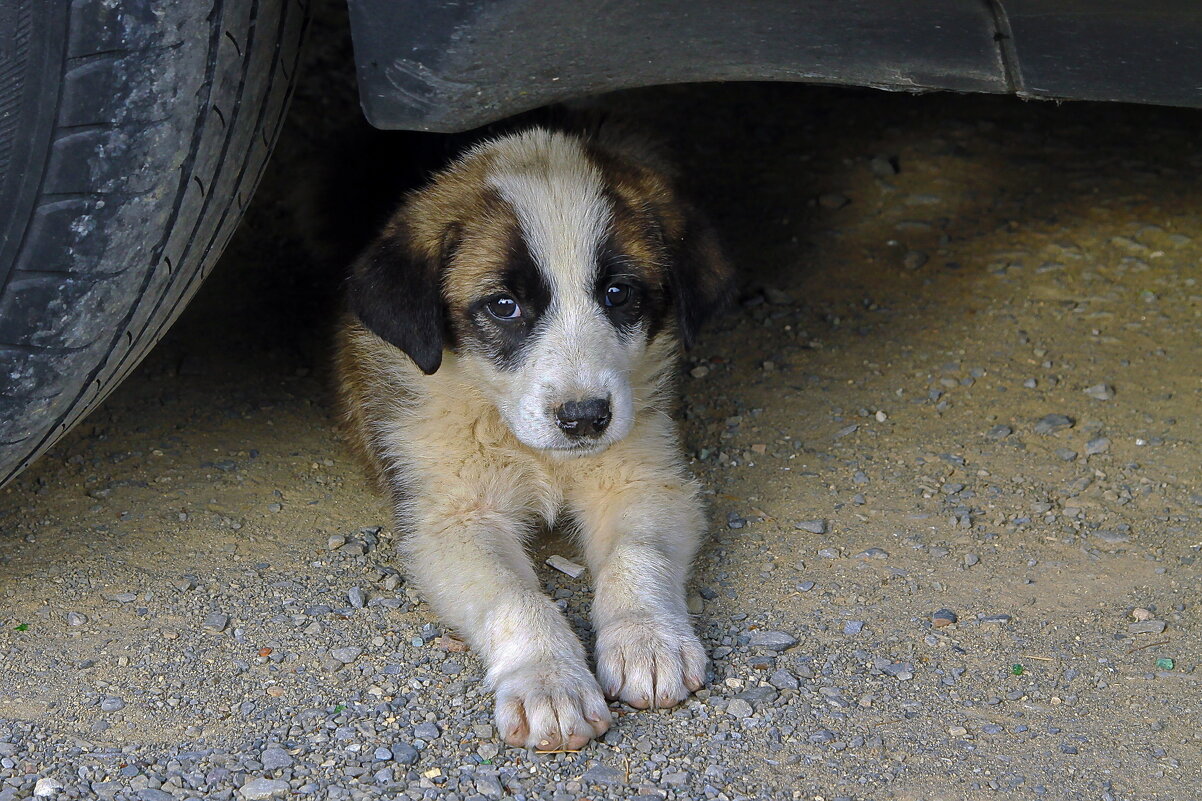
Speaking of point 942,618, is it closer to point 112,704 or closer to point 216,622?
point 216,622

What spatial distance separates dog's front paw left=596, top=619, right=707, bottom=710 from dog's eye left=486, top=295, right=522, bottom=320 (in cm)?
82

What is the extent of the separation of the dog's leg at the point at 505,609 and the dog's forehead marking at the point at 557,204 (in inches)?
25.0

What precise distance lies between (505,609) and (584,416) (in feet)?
1.57

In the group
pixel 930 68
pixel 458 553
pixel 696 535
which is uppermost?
pixel 930 68

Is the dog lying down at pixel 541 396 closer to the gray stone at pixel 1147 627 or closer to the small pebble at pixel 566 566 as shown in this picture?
the small pebble at pixel 566 566

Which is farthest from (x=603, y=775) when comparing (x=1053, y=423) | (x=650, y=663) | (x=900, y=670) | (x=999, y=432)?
(x=1053, y=423)

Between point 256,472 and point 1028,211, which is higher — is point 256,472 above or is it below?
above

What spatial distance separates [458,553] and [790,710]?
908mm

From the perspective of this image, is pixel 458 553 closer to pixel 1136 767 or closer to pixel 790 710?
pixel 790 710

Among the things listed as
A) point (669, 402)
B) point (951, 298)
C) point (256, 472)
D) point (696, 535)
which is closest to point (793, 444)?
point (669, 402)

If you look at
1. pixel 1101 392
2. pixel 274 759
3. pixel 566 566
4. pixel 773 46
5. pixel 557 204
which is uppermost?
pixel 773 46

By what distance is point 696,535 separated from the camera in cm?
334

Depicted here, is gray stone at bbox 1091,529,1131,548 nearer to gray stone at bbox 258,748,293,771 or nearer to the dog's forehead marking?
the dog's forehead marking

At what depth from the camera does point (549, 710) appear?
2582 millimetres
